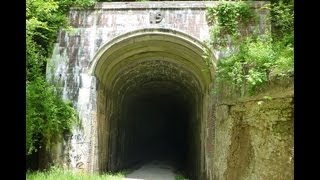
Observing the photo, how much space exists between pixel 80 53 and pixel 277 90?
6.88 metres

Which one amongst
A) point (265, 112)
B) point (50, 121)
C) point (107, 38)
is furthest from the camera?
point (107, 38)

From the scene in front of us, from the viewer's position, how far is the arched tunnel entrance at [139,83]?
13188 mm

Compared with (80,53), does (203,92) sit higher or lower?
lower

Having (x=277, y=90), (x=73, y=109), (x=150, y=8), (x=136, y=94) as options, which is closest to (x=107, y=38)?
(x=150, y=8)

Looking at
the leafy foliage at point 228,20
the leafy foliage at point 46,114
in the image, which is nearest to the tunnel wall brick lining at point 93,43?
the leafy foliage at point 228,20

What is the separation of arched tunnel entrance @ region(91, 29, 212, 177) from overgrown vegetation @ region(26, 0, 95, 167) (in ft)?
4.96

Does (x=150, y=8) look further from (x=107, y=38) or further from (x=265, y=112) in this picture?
(x=265, y=112)

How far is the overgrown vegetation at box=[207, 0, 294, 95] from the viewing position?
33.5 ft

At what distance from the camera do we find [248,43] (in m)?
Result: 12.1

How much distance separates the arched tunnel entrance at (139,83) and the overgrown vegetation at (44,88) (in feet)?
4.96

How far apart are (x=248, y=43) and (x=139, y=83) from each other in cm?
815

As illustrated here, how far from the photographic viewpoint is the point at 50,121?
471 inches

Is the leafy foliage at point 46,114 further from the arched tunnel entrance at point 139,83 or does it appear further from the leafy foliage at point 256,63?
the leafy foliage at point 256,63
